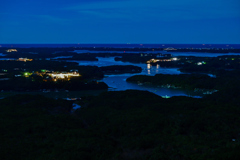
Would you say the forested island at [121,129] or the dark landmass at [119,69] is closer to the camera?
the forested island at [121,129]

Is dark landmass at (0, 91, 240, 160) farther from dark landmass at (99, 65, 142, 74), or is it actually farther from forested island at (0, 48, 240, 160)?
dark landmass at (99, 65, 142, 74)

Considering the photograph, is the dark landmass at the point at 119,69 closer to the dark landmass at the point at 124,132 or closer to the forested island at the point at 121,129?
the forested island at the point at 121,129

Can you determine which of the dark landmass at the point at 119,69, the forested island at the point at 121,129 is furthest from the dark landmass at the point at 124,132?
the dark landmass at the point at 119,69

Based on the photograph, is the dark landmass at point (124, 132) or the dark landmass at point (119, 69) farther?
the dark landmass at point (119, 69)

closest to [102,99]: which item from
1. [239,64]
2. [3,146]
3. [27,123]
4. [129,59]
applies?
[27,123]

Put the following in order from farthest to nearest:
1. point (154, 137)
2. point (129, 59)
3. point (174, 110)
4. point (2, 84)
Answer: point (129, 59)
point (2, 84)
point (174, 110)
point (154, 137)

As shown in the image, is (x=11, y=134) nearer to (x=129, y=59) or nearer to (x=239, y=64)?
(x=239, y=64)

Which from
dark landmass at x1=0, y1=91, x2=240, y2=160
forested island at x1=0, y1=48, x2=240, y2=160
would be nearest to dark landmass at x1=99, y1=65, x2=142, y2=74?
forested island at x1=0, y1=48, x2=240, y2=160

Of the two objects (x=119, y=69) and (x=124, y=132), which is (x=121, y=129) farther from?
(x=119, y=69)

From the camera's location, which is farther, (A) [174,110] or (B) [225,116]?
(A) [174,110]
